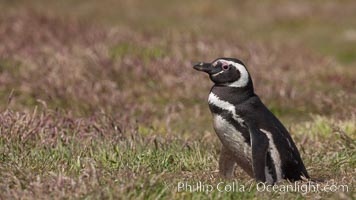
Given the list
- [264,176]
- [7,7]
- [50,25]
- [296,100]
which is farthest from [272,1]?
[264,176]

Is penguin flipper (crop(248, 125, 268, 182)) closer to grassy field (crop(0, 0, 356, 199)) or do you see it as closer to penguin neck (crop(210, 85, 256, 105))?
grassy field (crop(0, 0, 356, 199))

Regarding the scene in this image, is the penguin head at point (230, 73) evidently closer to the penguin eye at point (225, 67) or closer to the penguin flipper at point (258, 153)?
the penguin eye at point (225, 67)

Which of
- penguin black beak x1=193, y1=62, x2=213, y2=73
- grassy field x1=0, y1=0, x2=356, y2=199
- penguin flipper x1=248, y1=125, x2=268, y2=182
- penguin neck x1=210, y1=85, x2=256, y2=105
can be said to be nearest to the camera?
grassy field x1=0, y1=0, x2=356, y2=199

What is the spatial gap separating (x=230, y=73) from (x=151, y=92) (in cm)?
628

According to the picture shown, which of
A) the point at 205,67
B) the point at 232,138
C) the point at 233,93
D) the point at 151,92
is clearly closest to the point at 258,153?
the point at 232,138

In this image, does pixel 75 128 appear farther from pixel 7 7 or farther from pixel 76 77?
pixel 7 7

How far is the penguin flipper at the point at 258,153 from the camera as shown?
26.3 ft

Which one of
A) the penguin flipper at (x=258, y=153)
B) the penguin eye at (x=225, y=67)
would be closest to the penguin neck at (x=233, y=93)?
the penguin eye at (x=225, y=67)

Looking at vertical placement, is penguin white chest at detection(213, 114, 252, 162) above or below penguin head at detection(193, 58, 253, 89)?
below

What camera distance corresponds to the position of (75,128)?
10273 mm

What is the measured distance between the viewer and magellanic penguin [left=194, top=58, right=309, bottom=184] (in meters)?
8.20

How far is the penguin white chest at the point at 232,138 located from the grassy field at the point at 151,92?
0.46m

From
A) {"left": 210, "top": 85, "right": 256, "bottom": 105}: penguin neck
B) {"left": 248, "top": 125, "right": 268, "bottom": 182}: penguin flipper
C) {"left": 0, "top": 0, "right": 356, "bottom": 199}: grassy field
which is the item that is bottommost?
{"left": 0, "top": 0, "right": 356, "bottom": 199}: grassy field

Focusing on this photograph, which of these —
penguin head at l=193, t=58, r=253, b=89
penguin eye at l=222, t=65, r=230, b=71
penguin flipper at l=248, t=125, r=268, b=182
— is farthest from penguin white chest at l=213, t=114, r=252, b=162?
penguin eye at l=222, t=65, r=230, b=71
